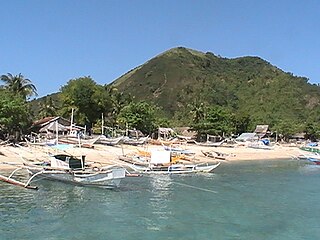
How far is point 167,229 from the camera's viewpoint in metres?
24.0

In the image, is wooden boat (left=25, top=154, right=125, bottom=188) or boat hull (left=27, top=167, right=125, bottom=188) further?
wooden boat (left=25, top=154, right=125, bottom=188)

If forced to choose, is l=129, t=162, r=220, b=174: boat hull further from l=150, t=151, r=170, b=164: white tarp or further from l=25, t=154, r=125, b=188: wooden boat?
l=25, t=154, r=125, b=188: wooden boat

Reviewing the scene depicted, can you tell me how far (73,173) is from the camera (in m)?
37.1

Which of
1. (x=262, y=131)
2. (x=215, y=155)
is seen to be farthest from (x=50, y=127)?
(x=262, y=131)

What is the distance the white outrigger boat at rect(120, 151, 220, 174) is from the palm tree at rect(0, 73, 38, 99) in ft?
137

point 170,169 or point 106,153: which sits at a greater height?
point 106,153

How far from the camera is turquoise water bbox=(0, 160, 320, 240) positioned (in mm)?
23328

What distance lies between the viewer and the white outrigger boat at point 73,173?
3553 cm

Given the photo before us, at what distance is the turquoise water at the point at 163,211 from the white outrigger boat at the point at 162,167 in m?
4.92

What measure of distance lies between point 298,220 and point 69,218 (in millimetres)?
13154

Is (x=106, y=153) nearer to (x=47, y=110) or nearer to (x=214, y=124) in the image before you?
(x=214, y=124)

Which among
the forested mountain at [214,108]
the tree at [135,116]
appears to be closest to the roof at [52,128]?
the forested mountain at [214,108]

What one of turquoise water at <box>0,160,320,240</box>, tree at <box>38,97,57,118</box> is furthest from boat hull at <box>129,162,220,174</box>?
tree at <box>38,97,57,118</box>

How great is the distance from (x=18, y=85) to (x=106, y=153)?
3204 centimetres
